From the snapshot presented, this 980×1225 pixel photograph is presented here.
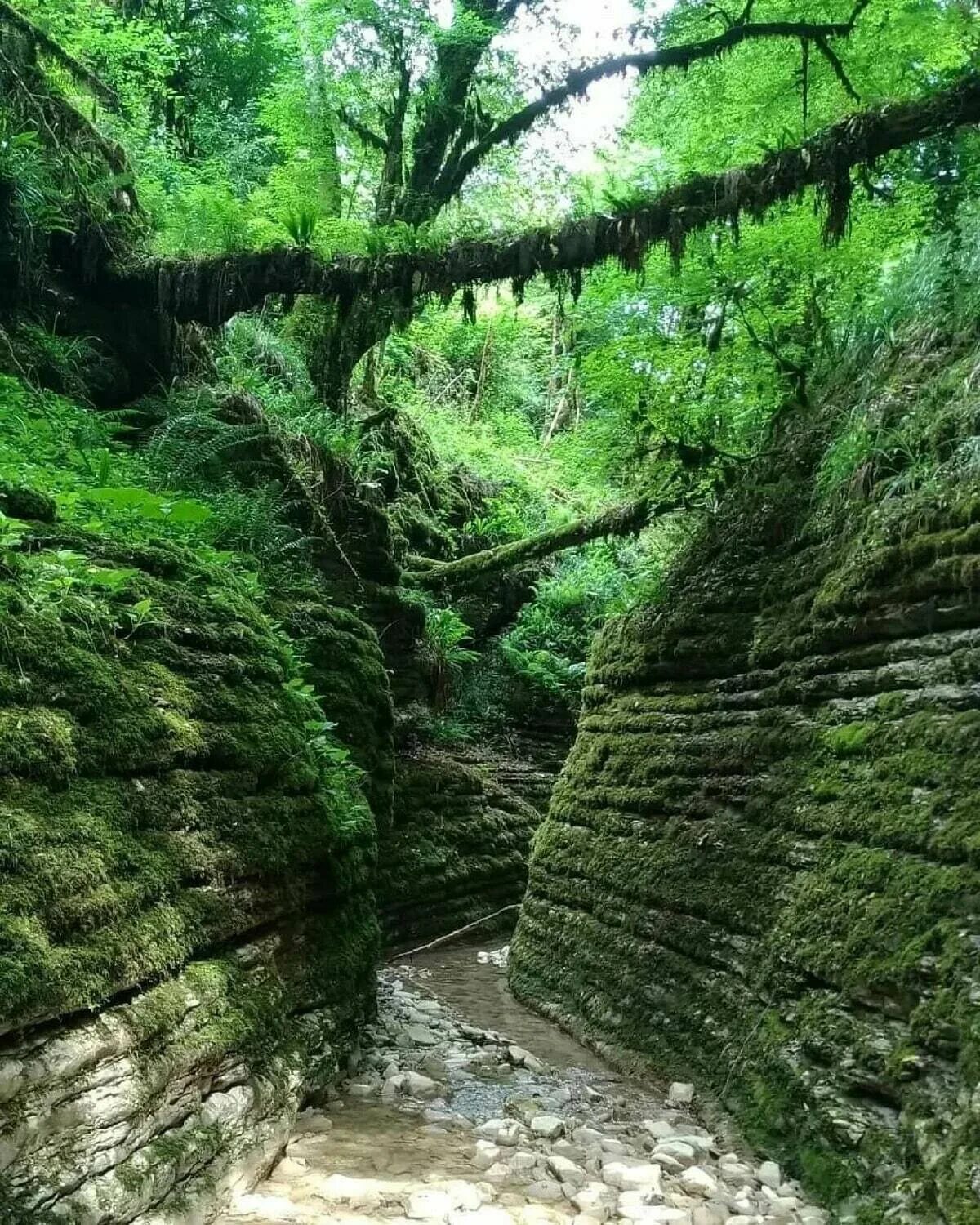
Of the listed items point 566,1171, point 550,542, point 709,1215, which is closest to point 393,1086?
point 566,1171

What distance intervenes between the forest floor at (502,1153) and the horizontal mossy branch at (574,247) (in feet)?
21.5

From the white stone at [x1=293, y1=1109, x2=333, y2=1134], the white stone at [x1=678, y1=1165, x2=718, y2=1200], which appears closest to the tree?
the white stone at [x1=293, y1=1109, x2=333, y2=1134]

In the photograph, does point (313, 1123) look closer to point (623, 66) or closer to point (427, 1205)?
point (427, 1205)

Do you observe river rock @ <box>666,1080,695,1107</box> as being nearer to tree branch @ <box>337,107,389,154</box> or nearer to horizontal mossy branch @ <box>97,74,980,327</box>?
horizontal mossy branch @ <box>97,74,980,327</box>

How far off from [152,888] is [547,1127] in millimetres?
2646

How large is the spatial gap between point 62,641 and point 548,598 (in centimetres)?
1523

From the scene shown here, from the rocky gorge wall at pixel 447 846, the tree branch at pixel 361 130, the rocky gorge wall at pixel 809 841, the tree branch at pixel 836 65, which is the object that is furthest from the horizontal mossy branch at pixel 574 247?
the tree branch at pixel 361 130

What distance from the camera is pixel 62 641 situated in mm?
3705

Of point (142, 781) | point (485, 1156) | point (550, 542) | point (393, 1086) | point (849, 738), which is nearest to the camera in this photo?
point (142, 781)

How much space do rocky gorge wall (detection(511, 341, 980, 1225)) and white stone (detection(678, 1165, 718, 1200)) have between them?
45 cm

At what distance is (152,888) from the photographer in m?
3.46

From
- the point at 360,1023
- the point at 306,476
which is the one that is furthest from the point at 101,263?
the point at 360,1023

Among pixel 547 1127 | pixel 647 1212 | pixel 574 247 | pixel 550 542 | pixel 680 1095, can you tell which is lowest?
pixel 680 1095

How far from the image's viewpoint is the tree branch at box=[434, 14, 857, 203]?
33.5 feet
